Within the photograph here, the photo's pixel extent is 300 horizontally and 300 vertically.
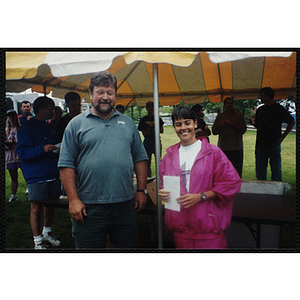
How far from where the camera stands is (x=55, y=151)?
2.63 meters

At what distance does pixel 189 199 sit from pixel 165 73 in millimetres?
2563

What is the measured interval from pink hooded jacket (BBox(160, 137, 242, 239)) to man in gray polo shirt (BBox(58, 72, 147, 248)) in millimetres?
508

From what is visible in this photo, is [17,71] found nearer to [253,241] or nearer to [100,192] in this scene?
[100,192]

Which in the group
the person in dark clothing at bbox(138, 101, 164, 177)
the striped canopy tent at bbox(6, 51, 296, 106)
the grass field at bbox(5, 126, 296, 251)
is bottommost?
the grass field at bbox(5, 126, 296, 251)

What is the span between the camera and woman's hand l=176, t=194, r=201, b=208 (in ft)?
7.07

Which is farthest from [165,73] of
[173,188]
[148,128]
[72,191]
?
[72,191]

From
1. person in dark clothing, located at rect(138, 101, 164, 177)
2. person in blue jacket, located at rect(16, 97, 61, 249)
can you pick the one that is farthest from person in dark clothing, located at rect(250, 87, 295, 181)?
person in blue jacket, located at rect(16, 97, 61, 249)

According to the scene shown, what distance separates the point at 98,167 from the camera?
6.68ft

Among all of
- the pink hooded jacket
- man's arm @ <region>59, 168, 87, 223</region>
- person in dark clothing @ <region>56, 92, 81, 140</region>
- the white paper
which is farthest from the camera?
person in dark clothing @ <region>56, 92, 81, 140</region>

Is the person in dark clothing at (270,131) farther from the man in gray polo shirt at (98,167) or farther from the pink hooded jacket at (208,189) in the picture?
the man in gray polo shirt at (98,167)

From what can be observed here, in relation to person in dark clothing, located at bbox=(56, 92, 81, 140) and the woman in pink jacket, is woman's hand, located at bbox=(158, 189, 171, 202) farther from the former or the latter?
person in dark clothing, located at bbox=(56, 92, 81, 140)

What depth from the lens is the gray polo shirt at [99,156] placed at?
2.00 meters

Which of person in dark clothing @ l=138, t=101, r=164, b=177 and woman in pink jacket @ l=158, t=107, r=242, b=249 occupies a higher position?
person in dark clothing @ l=138, t=101, r=164, b=177

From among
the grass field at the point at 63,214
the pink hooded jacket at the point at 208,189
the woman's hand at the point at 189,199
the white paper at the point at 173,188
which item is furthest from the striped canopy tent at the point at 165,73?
the woman's hand at the point at 189,199
